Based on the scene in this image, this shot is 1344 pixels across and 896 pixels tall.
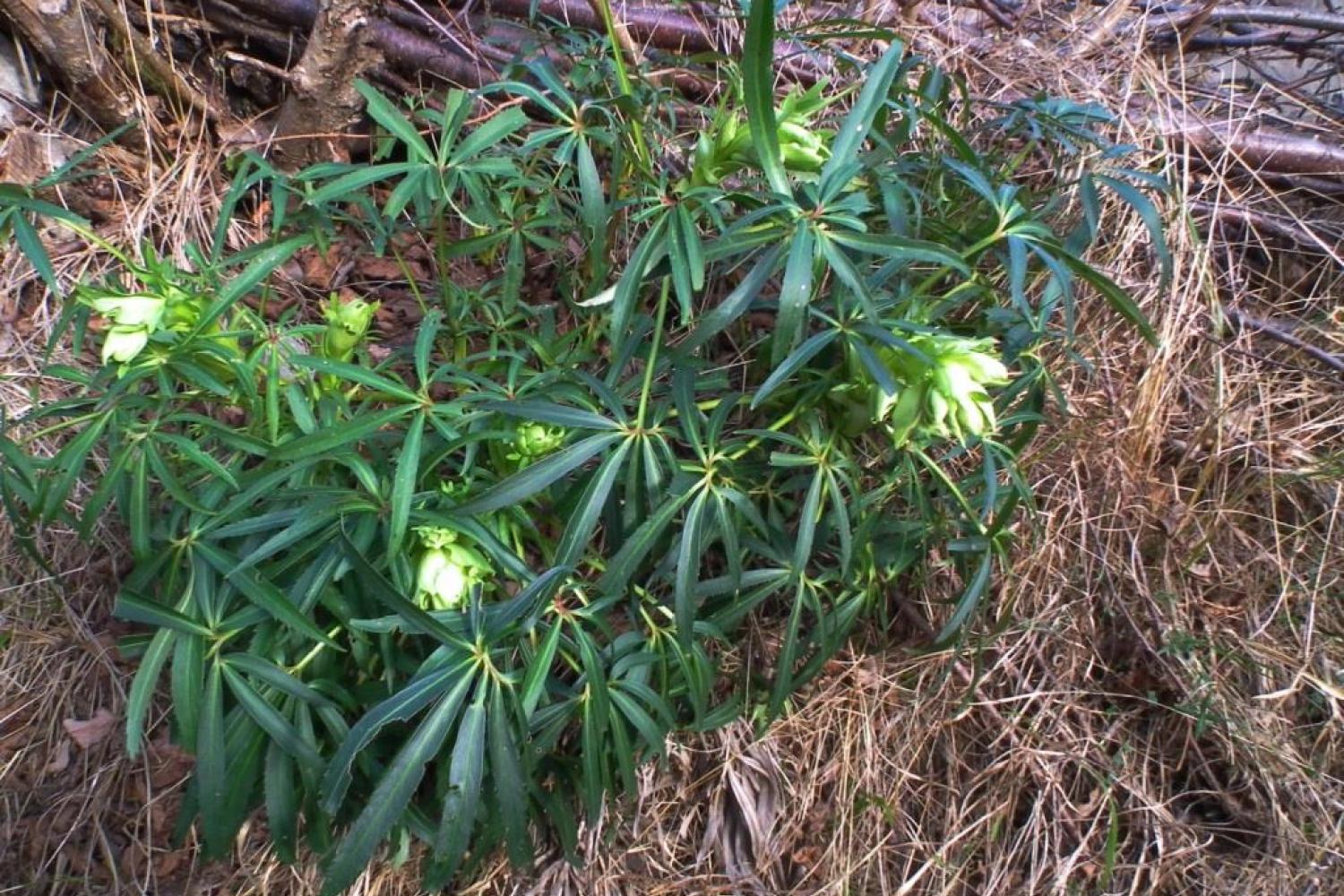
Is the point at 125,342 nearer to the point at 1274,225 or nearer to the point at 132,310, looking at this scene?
the point at 132,310

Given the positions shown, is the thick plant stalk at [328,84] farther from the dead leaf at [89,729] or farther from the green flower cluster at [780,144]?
the dead leaf at [89,729]

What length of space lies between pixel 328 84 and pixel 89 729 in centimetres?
83

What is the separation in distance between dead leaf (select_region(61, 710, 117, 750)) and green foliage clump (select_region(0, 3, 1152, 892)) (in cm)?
26

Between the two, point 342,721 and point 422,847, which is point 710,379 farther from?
point 422,847

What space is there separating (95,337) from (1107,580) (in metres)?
1.38

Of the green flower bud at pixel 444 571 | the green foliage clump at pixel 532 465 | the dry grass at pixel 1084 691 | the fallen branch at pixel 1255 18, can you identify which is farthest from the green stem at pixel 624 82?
the fallen branch at pixel 1255 18

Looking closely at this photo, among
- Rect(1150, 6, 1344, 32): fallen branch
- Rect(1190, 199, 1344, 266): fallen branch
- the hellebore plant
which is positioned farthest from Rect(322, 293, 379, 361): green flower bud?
Rect(1150, 6, 1344, 32): fallen branch

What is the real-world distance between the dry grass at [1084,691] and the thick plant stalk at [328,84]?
0.47 ft

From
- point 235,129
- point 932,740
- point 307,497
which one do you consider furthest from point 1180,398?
point 235,129

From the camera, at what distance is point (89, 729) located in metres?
1.10

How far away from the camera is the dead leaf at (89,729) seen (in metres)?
1.09

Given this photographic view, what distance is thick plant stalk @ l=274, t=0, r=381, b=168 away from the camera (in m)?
1.14

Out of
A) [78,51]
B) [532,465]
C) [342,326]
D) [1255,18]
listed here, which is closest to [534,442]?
[532,465]

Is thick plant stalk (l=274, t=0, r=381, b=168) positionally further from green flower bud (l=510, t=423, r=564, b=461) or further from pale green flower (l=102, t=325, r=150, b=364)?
green flower bud (l=510, t=423, r=564, b=461)
